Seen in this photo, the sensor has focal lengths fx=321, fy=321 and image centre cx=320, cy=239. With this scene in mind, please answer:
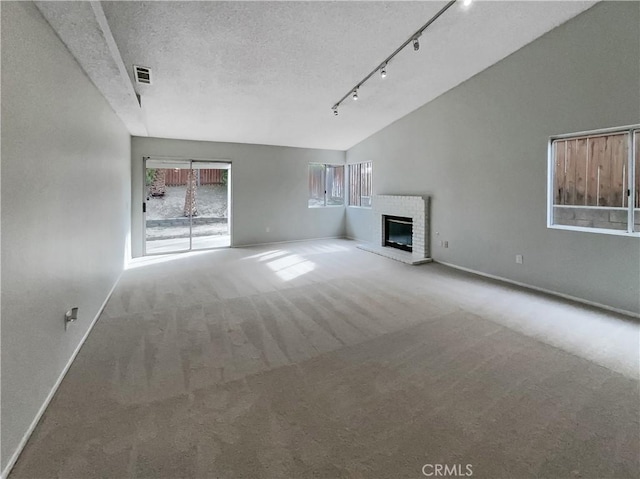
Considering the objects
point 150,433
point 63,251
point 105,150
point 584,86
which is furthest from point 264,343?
point 584,86

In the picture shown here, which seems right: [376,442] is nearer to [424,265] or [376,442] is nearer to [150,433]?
[150,433]

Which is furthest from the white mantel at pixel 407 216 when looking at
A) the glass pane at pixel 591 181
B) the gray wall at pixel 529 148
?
the glass pane at pixel 591 181

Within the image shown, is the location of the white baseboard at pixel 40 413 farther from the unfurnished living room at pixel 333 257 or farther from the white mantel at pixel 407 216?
the white mantel at pixel 407 216

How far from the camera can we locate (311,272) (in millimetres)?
5281

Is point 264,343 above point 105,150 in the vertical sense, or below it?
below

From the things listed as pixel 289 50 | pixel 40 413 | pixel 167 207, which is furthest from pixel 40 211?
pixel 167 207

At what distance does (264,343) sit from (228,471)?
1311 mm

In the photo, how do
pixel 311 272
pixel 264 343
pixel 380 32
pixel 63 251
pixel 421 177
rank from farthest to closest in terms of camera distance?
1. pixel 421 177
2. pixel 311 272
3. pixel 380 32
4. pixel 264 343
5. pixel 63 251

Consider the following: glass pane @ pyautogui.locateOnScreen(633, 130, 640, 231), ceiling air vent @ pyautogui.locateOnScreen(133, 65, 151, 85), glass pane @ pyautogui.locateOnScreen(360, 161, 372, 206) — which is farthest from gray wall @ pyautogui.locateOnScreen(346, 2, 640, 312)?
ceiling air vent @ pyautogui.locateOnScreen(133, 65, 151, 85)

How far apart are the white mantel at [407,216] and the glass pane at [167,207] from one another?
4.35 meters

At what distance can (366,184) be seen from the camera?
→ 8195 millimetres

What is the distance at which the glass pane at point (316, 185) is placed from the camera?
8.58 meters

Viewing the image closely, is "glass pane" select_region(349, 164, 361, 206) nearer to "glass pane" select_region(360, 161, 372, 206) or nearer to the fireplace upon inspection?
"glass pane" select_region(360, 161, 372, 206)

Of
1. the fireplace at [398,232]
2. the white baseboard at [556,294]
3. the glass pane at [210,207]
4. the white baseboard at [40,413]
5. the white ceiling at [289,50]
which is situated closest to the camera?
the white baseboard at [40,413]
